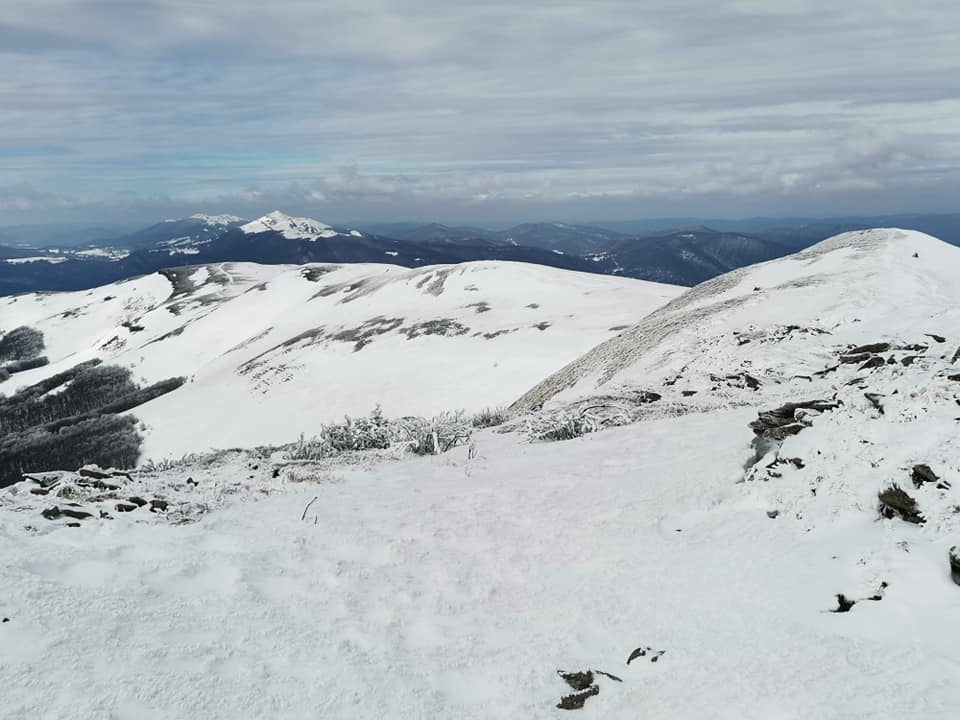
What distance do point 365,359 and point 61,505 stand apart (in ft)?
165

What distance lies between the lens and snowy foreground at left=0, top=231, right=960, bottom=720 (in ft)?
18.4

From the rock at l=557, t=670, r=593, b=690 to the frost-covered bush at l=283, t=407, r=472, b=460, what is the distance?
970 cm

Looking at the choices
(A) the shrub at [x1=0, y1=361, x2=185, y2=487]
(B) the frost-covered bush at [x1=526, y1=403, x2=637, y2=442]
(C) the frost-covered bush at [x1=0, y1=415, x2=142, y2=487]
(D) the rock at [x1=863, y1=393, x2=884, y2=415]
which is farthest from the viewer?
(A) the shrub at [x1=0, y1=361, x2=185, y2=487]

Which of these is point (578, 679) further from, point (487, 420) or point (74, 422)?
point (74, 422)

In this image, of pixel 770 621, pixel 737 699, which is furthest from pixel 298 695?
pixel 770 621

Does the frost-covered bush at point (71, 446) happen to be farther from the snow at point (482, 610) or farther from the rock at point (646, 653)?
the rock at point (646, 653)

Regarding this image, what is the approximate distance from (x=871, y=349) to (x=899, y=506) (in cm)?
1283

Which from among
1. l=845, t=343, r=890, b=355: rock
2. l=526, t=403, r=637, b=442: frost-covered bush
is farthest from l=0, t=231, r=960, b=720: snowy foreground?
l=845, t=343, r=890, b=355: rock

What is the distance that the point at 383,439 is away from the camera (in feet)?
56.6

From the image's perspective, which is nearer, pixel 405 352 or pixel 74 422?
pixel 405 352

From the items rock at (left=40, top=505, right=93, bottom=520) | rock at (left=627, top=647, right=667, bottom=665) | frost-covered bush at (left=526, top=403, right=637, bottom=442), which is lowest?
frost-covered bush at (left=526, top=403, right=637, bottom=442)

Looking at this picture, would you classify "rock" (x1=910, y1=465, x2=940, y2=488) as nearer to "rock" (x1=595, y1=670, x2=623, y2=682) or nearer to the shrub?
"rock" (x1=595, y1=670, x2=623, y2=682)

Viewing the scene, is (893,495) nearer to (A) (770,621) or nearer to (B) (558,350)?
(A) (770,621)

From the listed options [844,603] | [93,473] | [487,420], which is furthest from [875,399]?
[93,473]
